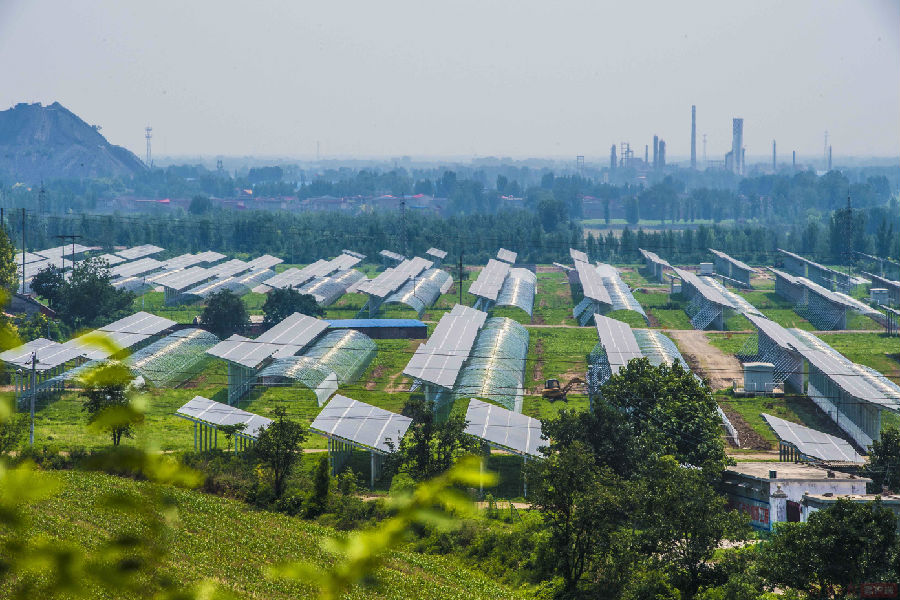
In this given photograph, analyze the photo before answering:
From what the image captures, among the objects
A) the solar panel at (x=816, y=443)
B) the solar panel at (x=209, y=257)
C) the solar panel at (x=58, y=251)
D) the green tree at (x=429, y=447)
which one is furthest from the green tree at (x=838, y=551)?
the solar panel at (x=58, y=251)

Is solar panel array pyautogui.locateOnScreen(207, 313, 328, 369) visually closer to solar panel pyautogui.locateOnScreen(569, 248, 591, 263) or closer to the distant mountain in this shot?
solar panel pyautogui.locateOnScreen(569, 248, 591, 263)

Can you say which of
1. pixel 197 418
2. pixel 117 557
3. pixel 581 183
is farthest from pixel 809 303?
pixel 581 183

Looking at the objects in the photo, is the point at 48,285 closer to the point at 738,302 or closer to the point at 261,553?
the point at 261,553

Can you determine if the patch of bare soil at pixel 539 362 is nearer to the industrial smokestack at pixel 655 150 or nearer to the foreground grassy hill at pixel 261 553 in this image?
the foreground grassy hill at pixel 261 553

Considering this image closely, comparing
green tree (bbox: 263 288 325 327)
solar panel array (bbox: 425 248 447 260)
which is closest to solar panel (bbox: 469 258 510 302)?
solar panel array (bbox: 425 248 447 260)

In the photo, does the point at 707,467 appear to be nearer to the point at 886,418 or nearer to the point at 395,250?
the point at 886,418

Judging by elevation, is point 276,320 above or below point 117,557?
below

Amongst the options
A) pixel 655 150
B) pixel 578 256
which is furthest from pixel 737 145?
pixel 578 256
